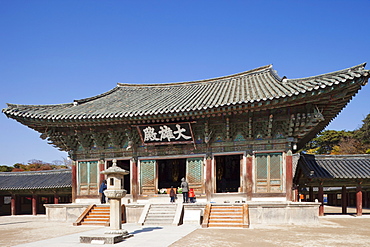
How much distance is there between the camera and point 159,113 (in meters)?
16.9

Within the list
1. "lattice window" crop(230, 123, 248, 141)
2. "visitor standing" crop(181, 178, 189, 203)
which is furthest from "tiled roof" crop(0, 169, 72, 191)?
"lattice window" crop(230, 123, 248, 141)

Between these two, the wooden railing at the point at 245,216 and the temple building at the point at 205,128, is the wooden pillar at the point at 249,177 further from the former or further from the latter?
the wooden railing at the point at 245,216

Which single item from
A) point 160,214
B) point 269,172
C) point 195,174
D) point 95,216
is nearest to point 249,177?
point 269,172

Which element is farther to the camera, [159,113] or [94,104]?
[94,104]

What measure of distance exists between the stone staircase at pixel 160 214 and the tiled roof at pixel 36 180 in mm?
12817

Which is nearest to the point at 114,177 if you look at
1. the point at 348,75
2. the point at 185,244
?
the point at 185,244

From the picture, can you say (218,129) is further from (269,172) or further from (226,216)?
(226,216)

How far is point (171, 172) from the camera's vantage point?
2694cm

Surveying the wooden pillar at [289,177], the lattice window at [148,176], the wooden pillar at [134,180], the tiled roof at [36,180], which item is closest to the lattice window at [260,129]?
the wooden pillar at [289,177]

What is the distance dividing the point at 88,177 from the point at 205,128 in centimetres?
772

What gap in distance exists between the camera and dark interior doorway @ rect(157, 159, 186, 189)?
87.5 feet

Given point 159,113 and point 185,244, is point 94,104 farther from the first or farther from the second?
point 185,244

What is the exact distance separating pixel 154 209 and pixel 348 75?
34.5 feet

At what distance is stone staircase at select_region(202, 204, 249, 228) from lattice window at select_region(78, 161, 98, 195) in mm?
7480
